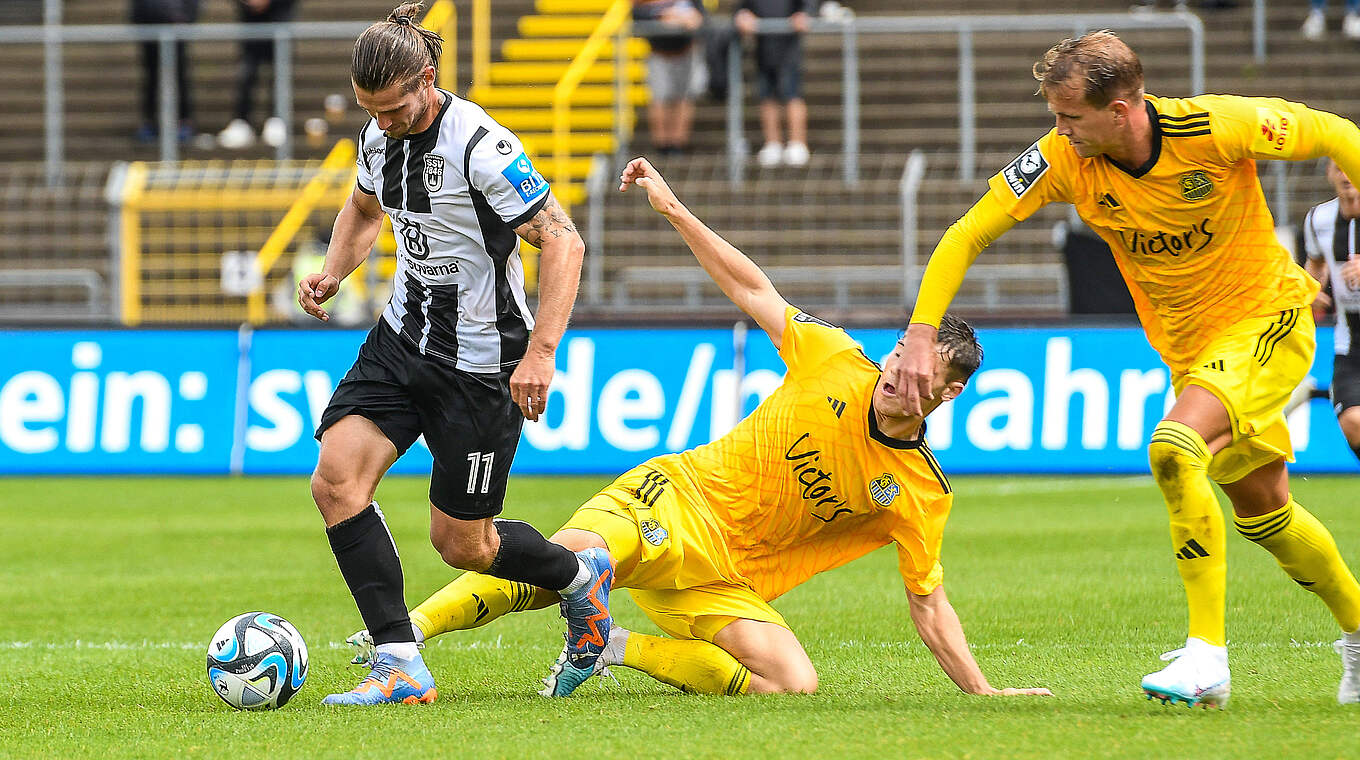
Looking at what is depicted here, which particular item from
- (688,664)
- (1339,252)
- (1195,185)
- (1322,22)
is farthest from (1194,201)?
(1322,22)

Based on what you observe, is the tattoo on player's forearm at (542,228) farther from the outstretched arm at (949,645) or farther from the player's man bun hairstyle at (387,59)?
the outstretched arm at (949,645)

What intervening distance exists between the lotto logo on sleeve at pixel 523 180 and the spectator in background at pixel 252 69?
48.4 ft

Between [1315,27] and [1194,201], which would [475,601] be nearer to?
[1194,201]

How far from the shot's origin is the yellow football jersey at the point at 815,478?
19.4 ft

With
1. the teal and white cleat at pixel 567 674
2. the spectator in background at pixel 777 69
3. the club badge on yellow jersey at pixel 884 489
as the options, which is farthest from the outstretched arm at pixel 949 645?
the spectator in background at pixel 777 69

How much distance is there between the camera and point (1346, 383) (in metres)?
9.45

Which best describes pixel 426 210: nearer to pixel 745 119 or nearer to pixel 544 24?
pixel 745 119

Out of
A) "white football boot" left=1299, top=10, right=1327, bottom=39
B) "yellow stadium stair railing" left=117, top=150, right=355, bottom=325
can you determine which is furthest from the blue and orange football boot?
"white football boot" left=1299, top=10, right=1327, bottom=39

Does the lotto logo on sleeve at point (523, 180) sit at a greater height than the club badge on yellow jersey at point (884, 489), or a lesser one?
greater

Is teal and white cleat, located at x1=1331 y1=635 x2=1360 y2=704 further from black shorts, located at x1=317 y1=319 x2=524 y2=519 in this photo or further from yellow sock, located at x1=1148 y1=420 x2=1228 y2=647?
black shorts, located at x1=317 y1=319 x2=524 y2=519

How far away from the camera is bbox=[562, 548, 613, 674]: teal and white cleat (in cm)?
576

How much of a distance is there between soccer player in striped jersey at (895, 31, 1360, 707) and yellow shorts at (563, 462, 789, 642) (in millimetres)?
1188

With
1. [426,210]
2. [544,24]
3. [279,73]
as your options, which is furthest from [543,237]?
[544,24]

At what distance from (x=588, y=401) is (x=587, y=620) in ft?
27.5
